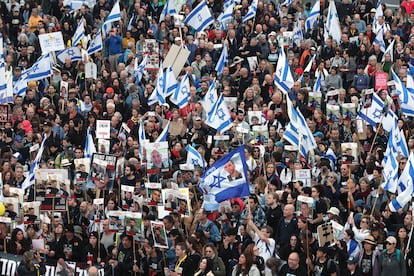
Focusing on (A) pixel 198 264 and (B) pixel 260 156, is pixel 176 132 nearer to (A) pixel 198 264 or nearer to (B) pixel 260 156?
(B) pixel 260 156

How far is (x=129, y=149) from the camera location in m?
29.0

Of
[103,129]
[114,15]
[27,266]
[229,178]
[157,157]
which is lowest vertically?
[27,266]

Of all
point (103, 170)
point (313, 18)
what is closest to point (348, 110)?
point (103, 170)

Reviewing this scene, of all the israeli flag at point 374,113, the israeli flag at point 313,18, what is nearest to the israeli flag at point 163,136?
the israeli flag at point 374,113

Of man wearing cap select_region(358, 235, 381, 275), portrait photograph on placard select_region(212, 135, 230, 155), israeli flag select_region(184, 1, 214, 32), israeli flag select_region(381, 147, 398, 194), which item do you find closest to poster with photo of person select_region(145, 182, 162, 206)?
portrait photograph on placard select_region(212, 135, 230, 155)

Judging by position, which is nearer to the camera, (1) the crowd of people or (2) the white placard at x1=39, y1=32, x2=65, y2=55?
(1) the crowd of people

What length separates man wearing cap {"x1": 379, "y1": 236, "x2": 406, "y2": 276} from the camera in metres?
22.7

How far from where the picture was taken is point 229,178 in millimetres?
24297

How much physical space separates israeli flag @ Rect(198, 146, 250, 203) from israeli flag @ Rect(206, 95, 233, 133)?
4.38 meters

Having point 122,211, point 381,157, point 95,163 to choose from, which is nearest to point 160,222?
point 122,211

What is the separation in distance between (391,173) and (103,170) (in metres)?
5.32

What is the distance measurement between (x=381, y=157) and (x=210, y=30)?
33.7 feet

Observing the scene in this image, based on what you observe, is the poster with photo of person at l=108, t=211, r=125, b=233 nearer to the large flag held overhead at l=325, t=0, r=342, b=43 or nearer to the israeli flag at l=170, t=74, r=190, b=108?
the israeli flag at l=170, t=74, r=190, b=108

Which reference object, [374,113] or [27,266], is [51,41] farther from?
[27,266]
